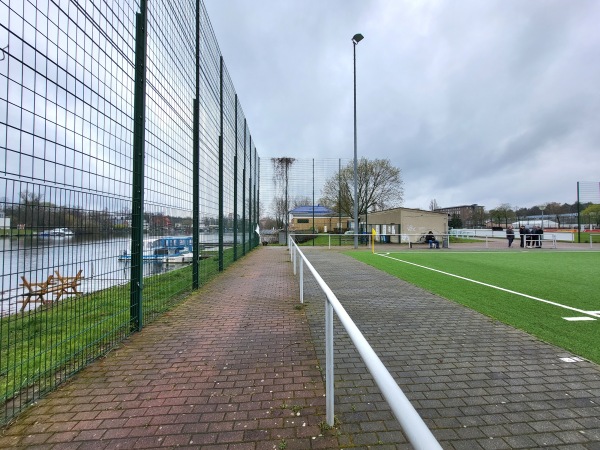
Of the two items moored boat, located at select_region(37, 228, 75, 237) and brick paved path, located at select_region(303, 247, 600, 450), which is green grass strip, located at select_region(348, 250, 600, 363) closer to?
brick paved path, located at select_region(303, 247, 600, 450)

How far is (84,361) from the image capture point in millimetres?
3488

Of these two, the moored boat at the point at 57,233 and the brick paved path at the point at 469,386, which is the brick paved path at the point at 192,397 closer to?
the brick paved path at the point at 469,386

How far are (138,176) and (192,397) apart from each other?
290cm

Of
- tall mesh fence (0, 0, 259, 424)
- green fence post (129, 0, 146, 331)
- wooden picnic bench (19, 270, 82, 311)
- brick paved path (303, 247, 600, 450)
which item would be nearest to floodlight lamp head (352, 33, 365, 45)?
tall mesh fence (0, 0, 259, 424)

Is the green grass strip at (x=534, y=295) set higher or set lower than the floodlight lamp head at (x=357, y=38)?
lower

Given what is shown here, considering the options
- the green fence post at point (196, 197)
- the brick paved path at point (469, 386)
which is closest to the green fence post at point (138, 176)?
the brick paved path at point (469, 386)

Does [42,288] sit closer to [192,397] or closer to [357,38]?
[192,397]

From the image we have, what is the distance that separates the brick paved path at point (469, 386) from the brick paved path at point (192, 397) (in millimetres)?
331

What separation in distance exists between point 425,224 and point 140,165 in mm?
24907

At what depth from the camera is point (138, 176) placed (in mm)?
4453

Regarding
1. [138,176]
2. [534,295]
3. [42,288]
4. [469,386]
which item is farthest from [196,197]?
[534,295]

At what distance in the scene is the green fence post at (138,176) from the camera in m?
4.45

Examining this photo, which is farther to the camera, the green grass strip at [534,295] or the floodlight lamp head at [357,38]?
the floodlight lamp head at [357,38]

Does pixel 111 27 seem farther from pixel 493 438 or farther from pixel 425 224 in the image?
pixel 425 224
